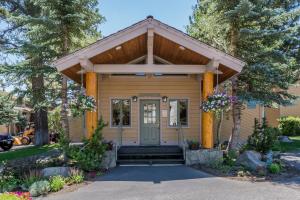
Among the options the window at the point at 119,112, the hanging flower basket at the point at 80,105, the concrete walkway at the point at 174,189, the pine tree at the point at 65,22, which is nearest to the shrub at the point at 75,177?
the concrete walkway at the point at 174,189

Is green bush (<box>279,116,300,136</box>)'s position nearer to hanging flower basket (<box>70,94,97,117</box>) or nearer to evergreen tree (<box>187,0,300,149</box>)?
evergreen tree (<box>187,0,300,149</box>)

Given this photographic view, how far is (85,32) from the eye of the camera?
46.9ft

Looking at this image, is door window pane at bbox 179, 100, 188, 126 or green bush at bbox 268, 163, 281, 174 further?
door window pane at bbox 179, 100, 188, 126

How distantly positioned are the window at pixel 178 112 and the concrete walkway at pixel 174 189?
16.0 ft

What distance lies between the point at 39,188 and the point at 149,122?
24.8 ft

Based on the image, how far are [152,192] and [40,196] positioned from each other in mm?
2780

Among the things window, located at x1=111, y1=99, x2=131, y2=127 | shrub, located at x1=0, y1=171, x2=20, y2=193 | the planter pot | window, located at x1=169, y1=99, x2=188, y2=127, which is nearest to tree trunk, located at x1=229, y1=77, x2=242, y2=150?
window, located at x1=169, y1=99, x2=188, y2=127

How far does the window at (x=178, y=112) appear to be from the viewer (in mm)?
15406

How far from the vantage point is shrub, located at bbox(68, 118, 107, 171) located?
1088 cm

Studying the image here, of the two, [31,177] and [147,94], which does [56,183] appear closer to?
[31,177]

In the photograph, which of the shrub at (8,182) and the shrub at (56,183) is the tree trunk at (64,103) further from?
the shrub at (56,183)

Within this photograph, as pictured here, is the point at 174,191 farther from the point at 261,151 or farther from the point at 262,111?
the point at 262,111

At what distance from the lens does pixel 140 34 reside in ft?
38.7

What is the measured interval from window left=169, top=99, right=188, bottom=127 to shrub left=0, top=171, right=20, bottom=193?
7.57 metres
